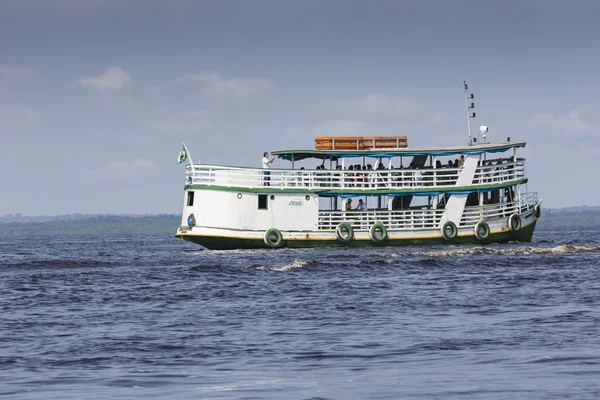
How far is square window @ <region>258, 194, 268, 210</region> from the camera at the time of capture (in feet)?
140

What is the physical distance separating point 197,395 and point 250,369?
6.76 ft

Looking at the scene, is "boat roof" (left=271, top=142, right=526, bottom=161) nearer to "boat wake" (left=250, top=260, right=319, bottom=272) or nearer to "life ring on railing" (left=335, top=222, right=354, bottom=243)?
"life ring on railing" (left=335, top=222, right=354, bottom=243)

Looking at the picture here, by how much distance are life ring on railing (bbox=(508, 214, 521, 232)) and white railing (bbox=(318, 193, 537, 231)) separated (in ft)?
1.61

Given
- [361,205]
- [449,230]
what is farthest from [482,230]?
[361,205]

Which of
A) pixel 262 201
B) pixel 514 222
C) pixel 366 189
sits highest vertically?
pixel 366 189

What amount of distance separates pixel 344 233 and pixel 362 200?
2024mm

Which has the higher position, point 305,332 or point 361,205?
point 361,205

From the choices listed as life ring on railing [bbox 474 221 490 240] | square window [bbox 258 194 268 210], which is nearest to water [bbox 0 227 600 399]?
square window [bbox 258 194 268 210]

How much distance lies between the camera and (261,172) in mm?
42656

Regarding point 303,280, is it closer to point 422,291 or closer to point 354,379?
point 422,291

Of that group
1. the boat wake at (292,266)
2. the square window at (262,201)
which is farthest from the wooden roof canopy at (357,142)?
the boat wake at (292,266)

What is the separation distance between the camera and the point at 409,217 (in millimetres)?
44625

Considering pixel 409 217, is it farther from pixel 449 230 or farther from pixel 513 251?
pixel 513 251

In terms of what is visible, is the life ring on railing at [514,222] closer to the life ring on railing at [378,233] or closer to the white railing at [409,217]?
the white railing at [409,217]
